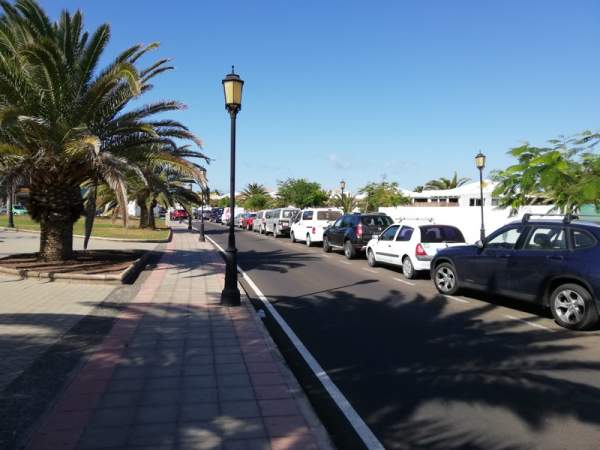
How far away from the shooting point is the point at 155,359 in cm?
591

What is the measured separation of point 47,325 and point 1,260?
25.1 ft

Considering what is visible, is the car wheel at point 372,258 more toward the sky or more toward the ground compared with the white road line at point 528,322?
more toward the sky

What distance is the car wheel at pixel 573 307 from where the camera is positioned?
24.0 ft

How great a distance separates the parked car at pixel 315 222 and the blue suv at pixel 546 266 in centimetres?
1479

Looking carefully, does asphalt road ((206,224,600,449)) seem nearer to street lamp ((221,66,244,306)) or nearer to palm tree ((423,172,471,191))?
street lamp ((221,66,244,306))

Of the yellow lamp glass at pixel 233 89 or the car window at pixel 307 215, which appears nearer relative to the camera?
the yellow lamp glass at pixel 233 89

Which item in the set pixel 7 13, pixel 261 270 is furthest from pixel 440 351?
pixel 7 13

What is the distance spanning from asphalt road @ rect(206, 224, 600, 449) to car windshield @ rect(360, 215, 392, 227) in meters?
7.81

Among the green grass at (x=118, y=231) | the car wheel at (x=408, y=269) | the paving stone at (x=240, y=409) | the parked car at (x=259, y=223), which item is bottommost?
the paving stone at (x=240, y=409)

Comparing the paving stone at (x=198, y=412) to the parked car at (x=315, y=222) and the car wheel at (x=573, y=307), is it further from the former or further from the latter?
the parked car at (x=315, y=222)

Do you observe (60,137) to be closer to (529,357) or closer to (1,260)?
(1,260)

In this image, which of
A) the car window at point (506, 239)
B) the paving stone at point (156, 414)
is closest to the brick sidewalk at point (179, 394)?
the paving stone at point (156, 414)

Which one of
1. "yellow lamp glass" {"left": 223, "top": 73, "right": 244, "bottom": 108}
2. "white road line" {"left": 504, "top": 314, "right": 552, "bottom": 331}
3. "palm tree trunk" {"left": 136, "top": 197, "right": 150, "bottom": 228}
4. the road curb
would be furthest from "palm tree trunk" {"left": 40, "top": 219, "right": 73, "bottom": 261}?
"palm tree trunk" {"left": 136, "top": 197, "right": 150, "bottom": 228}

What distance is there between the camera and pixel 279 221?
32156mm
